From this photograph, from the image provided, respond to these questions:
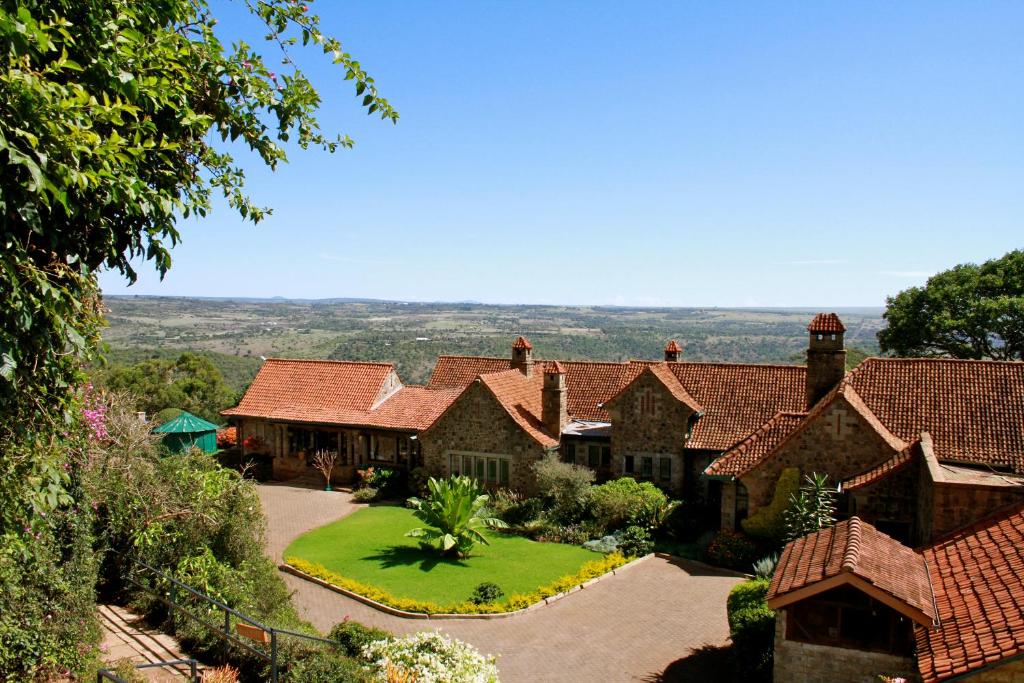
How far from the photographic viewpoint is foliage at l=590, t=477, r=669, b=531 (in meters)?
25.5

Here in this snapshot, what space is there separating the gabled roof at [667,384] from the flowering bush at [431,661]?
15705 millimetres

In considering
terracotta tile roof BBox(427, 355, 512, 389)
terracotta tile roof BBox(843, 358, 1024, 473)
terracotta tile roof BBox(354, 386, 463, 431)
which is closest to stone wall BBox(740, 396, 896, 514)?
terracotta tile roof BBox(843, 358, 1024, 473)

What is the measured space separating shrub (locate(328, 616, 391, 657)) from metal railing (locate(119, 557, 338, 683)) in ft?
2.14

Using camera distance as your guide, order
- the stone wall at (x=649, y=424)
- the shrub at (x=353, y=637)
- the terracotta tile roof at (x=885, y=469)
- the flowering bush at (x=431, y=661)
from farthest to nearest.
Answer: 1. the stone wall at (x=649, y=424)
2. the terracotta tile roof at (x=885, y=469)
3. the shrub at (x=353, y=637)
4. the flowering bush at (x=431, y=661)

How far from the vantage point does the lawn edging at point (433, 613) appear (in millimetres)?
19047

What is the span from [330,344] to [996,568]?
441 feet

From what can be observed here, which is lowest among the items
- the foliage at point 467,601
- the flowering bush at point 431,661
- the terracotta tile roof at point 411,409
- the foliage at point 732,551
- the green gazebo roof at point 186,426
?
the foliage at point 467,601

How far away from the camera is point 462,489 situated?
2381 cm

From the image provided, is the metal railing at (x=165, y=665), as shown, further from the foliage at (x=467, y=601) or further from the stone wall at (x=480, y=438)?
the stone wall at (x=480, y=438)

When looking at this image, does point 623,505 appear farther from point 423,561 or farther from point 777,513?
point 423,561

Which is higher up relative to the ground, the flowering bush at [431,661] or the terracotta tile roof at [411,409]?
the terracotta tile roof at [411,409]

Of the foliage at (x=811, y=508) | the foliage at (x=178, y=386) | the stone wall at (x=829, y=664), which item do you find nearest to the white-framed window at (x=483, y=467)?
the foliage at (x=811, y=508)

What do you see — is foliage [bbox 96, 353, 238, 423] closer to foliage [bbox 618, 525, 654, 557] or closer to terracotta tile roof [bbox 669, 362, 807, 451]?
foliage [bbox 618, 525, 654, 557]

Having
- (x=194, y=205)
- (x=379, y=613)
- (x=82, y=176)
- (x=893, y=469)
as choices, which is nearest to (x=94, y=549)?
(x=379, y=613)
